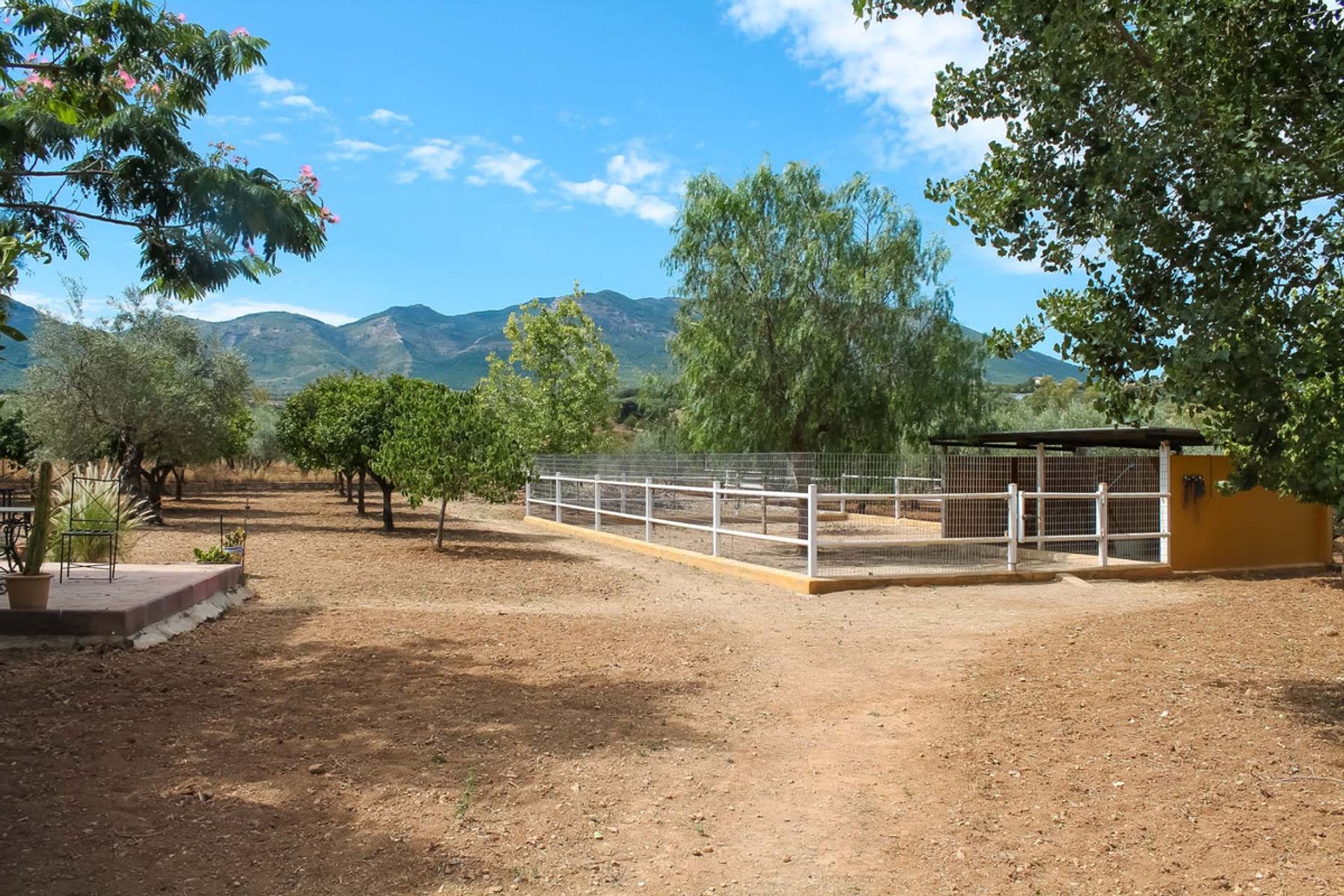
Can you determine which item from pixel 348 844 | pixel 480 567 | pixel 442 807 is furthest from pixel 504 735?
pixel 480 567

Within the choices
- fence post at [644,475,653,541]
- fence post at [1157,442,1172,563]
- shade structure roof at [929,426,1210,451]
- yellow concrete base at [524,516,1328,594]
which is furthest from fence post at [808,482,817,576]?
fence post at [1157,442,1172,563]

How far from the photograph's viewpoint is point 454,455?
16297 millimetres

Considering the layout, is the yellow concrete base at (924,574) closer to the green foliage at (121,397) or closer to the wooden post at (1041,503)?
the wooden post at (1041,503)

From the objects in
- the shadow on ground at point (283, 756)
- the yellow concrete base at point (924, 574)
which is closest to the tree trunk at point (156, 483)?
the yellow concrete base at point (924, 574)

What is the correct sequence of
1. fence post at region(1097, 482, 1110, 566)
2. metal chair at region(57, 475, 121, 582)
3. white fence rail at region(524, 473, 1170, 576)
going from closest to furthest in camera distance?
metal chair at region(57, 475, 121, 582), white fence rail at region(524, 473, 1170, 576), fence post at region(1097, 482, 1110, 566)

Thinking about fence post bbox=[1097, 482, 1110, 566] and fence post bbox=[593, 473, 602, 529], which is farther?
fence post bbox=[593, 473, 602, 529]

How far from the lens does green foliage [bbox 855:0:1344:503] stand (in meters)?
5.10

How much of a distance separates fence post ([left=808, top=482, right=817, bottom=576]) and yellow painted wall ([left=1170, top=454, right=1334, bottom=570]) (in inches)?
247

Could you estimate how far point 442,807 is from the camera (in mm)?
4293

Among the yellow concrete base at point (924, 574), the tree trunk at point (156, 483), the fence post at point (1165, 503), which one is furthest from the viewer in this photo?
the tree trunk at point (156, 483)

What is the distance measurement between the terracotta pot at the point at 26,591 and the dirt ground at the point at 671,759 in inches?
24.9

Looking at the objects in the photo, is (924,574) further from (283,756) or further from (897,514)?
(283,756)

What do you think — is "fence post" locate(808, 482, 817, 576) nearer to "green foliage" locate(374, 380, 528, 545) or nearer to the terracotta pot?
"green foliage" locate(374, 380, 528, 545)

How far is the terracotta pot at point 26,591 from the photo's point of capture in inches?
280
